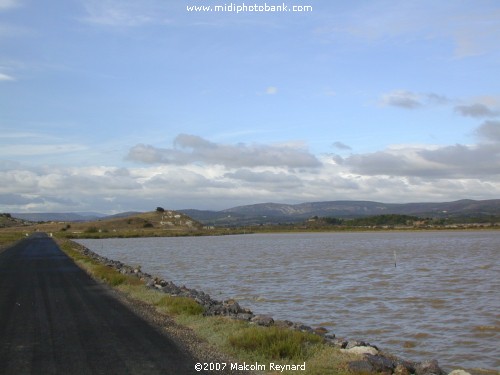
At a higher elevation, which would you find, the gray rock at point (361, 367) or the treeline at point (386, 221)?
the treeline at point (386, 221)

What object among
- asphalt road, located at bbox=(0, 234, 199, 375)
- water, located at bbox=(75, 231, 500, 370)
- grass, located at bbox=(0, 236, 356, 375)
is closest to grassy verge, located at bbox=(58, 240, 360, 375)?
grass, located at bbox=(0, 236, 356, 375)

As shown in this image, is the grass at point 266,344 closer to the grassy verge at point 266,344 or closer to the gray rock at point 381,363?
the grassy verge at point 266,344

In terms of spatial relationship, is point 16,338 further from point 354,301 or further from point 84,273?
point 84,273

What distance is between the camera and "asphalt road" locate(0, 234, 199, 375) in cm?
961

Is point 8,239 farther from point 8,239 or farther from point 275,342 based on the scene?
point 275,342

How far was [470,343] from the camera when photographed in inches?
576

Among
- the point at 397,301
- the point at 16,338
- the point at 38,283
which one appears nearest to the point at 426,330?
the point at 397,301

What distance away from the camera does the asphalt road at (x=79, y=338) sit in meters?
9.61

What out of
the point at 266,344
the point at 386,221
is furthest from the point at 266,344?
the point at 386,221

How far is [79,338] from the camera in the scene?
12125 millimetres

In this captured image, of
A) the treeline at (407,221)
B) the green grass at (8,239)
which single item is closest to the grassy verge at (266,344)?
the green grass at (8,239)

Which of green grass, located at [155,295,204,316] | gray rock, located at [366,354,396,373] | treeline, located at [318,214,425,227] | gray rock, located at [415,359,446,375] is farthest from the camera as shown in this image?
treeline, located at [318,214,425,227]

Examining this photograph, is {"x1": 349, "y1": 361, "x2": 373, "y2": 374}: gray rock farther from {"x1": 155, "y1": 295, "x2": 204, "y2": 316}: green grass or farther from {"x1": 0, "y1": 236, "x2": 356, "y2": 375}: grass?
{"x1": 155, "y1": 295, "x2": 204, "y2": 316}: green grass

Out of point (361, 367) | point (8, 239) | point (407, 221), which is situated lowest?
point (361, 367)
